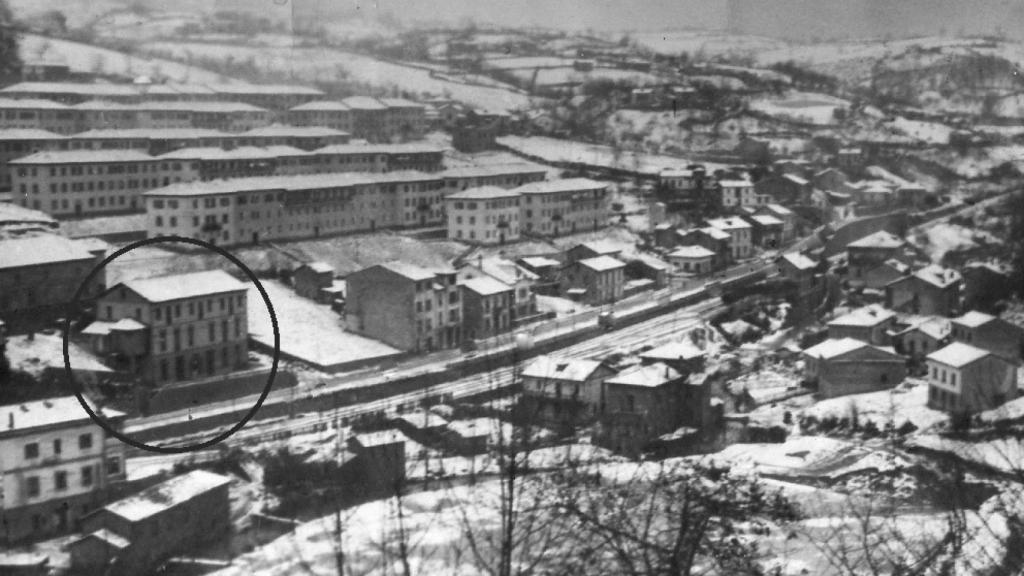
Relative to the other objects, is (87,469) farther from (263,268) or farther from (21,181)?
(21,181)

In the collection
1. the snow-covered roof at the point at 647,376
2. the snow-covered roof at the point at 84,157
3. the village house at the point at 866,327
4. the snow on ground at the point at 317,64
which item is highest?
the snow on ground at the point at 317,64

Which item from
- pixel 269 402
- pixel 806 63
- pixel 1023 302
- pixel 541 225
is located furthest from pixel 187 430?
pixel 806 63

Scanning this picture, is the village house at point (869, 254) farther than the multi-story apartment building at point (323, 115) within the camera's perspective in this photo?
No

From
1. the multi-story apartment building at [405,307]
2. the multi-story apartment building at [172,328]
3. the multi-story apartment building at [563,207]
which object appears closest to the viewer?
the multi-story apartment building at [172,328]

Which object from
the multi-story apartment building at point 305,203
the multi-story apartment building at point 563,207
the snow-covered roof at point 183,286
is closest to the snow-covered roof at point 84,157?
the multi-story apartment building at point 305,203

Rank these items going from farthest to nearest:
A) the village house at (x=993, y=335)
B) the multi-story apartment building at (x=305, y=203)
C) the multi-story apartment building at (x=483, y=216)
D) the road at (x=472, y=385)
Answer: the multi-story apartment building at (x=483, y=216) < the multi-story apartment building at (x=305, y=203) < the village house at (x=993, y=335) < the road at (x=472, y=385)

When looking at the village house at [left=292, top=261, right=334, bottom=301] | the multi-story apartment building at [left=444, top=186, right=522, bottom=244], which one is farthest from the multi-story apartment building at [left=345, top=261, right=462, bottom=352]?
the multi-story apartment building at [left=444, top=186, right=522, bottom=244]

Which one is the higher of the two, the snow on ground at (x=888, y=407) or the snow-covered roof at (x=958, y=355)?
the snow-covered roof at (x=958, y=355)

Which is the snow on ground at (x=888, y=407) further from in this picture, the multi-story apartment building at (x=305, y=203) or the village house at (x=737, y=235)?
the multi-story apartment building at (x=305, y=203)

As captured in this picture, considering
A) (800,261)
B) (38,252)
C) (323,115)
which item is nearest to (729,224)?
Result: (800,261)

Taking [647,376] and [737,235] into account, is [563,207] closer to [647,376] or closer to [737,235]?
[737,235]
